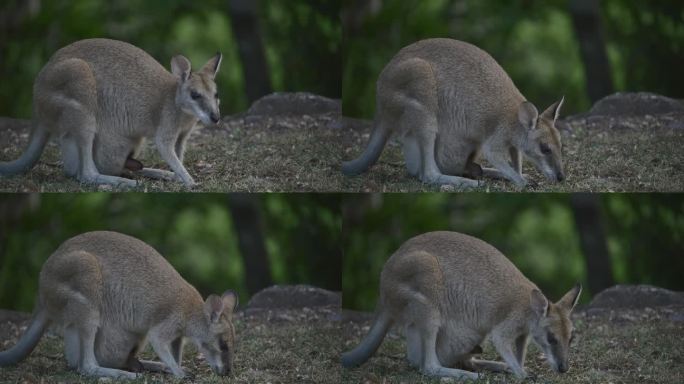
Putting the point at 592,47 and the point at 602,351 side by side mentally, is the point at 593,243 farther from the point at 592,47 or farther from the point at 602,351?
the point at 592,47

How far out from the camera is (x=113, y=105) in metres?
11.0

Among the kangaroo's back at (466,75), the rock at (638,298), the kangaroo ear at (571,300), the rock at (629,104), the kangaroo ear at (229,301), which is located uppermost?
the kangaroo's back at (466,75)

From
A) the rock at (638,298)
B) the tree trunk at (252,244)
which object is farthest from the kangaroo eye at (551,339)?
the tree trunk at (252,244)

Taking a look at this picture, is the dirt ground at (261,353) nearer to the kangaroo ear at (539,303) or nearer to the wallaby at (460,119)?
the wallaby at (460,119)

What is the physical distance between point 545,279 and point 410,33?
110 inches

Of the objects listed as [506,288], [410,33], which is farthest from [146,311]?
[410,33]

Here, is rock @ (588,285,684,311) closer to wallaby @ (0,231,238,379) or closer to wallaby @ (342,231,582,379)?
wallaby @ (342,231,582,379)

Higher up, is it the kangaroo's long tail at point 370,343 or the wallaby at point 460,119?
Answer: the wallaby at point 460,119

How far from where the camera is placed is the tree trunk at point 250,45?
12492mm

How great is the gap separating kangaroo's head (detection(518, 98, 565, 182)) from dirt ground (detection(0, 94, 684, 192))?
29 cm

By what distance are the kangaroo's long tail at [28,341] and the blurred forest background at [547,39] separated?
3753 millimetres

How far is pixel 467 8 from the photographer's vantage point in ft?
41.0

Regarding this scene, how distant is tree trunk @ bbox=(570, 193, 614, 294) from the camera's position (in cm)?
1248

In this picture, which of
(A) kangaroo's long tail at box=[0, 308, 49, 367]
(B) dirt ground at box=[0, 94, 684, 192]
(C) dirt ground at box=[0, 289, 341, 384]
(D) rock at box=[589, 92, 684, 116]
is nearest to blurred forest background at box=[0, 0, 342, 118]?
(B) dirt ground at box=[0, 94, 684, 192]
